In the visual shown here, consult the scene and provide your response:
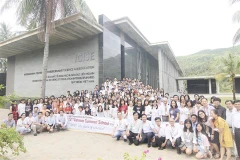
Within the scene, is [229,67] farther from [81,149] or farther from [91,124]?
[81,149]

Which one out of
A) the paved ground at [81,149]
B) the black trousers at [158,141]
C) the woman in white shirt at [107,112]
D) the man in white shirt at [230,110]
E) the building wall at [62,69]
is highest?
the building wall at [62,69]

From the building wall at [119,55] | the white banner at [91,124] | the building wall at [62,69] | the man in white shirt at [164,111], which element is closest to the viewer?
the man in white shirt at [164,111]

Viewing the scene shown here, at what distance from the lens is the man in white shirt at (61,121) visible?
7.79 m

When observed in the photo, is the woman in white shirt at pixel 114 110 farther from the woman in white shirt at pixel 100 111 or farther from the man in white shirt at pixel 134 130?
the man in white shirt at pixel 134 130

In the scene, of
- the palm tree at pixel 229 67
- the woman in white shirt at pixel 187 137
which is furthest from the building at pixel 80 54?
the woman in white shirt at pixel 187 137

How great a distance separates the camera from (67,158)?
4.52 m

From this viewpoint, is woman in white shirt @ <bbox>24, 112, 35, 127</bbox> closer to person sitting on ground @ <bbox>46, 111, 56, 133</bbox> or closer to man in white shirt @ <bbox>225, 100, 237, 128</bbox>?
person sitting on ground @ <bbox>46, 111, 56, 133</bbox>

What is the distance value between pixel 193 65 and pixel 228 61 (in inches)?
2288

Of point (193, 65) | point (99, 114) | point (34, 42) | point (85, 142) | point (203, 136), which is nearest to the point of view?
point (203, 136)

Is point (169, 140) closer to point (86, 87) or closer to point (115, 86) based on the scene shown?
point (115, 86)

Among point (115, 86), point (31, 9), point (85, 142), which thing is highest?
point (31, 9)

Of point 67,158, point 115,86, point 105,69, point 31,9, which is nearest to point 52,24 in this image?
point 31,9

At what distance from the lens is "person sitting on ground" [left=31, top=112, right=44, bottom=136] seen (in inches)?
288

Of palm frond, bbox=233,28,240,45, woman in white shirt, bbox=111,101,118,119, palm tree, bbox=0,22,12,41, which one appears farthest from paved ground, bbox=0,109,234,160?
palm tree, bbox=0,22,12,41
